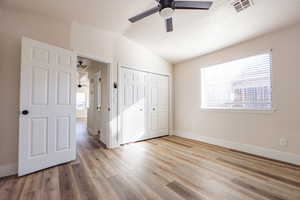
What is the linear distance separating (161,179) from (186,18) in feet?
8.84

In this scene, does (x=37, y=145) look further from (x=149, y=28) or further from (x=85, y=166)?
(x=149, y=28)

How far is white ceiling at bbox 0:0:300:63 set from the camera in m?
2.14

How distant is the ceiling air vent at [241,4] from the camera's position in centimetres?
206

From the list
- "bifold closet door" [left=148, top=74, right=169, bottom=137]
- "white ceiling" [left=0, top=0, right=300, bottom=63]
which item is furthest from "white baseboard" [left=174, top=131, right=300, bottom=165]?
"white ceiling" [left=0, top=0, right=300, bottom=63]

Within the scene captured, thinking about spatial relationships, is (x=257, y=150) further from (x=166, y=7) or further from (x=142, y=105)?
(x=166, y=7)

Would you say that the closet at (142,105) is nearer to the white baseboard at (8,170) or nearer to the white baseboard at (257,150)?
the white baseboard at (257,150)

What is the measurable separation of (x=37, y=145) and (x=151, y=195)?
186cm

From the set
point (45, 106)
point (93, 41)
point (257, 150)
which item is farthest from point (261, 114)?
point (45, 106)

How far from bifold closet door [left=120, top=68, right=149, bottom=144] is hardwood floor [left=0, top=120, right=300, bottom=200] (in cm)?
85

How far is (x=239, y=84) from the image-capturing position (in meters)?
3.11

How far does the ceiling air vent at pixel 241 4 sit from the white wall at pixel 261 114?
38.7 inches

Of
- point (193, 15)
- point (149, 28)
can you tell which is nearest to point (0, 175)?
point (149, 28)

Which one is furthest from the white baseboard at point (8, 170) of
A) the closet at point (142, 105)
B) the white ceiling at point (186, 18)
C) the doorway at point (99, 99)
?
the white ceiling at point (186, 18)

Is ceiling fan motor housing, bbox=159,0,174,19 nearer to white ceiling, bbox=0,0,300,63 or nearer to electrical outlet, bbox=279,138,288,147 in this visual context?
white ceiling, bbox=0,0,300,63
